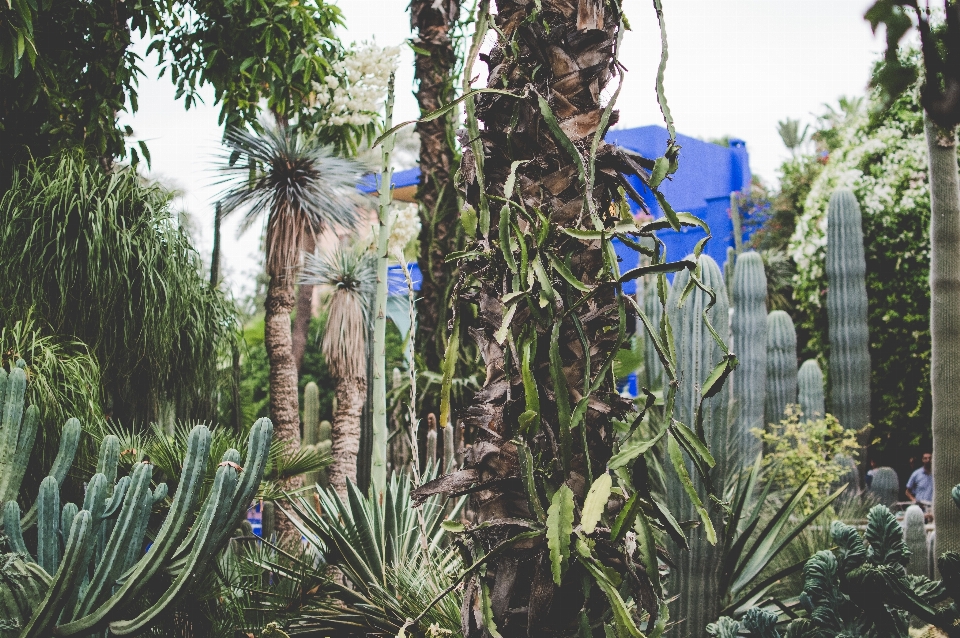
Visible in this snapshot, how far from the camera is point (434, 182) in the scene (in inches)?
207

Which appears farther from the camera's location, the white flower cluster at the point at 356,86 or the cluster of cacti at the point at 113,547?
the white flower cluster at the point at 356,86

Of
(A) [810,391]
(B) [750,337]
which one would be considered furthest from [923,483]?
(B) [750,337]

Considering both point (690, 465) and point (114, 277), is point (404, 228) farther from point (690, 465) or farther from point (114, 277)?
point (690, 465)

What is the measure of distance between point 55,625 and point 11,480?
106 centimetres

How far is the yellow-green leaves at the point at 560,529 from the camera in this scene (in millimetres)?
1394

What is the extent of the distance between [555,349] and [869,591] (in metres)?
1.14

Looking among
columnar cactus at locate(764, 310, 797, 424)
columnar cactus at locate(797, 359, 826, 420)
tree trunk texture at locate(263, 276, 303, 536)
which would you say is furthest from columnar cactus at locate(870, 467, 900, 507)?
tree trunk texture at locate(263, 276, 303, 536)

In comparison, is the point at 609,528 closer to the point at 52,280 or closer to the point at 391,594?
the point at 391,594

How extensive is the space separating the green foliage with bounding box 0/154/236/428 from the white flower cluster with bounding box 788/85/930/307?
9.16 m

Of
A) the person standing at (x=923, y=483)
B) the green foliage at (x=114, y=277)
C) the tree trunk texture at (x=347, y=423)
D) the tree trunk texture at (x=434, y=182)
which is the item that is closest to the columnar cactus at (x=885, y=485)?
the person standing at (x=923, y=483)

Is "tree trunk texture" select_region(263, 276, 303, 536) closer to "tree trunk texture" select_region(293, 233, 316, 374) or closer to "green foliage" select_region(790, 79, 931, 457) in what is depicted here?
"tree trunk texture" select_region(293, 233, 316, 374)

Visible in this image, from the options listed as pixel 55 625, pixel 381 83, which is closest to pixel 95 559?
pixel 55 625

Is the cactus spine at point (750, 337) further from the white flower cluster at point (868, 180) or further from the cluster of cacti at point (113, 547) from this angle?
the cluster of cacti at point (113, 547)

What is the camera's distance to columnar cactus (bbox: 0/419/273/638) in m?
2.62
